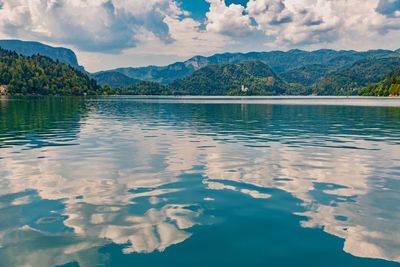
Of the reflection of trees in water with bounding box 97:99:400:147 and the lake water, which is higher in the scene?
the reflection of trees in water with bounding box 97:99:400:147

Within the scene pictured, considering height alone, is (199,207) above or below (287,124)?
below

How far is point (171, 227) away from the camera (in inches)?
625

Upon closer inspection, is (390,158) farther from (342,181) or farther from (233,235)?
(233,235)

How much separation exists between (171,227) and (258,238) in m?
3.91

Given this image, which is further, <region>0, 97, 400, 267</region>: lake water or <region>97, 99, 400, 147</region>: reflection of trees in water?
<region>97, 99, 400, 147</region>: reflection of trees in water

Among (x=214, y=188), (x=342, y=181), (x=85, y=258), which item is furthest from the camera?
(x=342, y=181)

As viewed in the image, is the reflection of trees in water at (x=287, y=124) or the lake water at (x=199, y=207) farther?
the reflection of trees in water at (x=287, y=124)

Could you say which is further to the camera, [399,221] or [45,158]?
[45,158]

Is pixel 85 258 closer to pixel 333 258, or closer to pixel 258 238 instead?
pixel 258 238

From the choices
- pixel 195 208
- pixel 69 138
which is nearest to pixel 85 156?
pixel 69 138

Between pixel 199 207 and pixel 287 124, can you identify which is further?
pixel 287 124

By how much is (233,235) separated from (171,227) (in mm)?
2855

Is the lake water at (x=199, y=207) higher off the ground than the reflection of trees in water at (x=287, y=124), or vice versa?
the reflection of trees in water at (x=287, y=124)

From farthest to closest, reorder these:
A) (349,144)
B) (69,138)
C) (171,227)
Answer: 1. (69,138)
2. (349,144)
3. (171,227)
